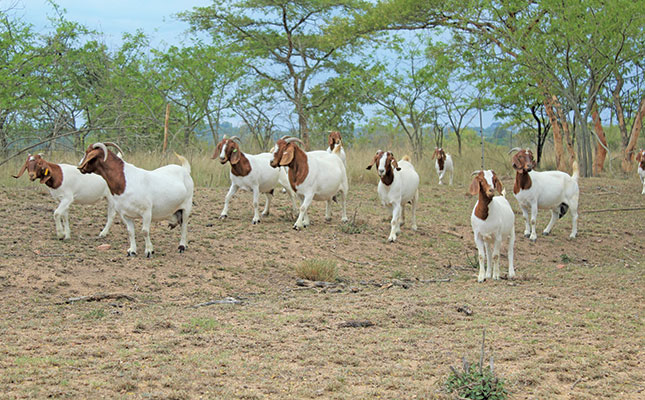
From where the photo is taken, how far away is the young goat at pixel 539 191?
13.5 meters

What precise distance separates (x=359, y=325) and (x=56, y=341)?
2731mm

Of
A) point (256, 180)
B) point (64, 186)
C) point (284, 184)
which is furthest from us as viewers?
point (284, 184)

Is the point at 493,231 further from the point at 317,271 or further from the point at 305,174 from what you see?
the point at 305,174

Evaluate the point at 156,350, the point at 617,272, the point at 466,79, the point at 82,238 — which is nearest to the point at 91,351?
the point at 156,350

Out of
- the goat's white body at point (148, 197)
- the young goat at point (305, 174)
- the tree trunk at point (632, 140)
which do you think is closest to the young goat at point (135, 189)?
the goat's white body at point (148, 197)

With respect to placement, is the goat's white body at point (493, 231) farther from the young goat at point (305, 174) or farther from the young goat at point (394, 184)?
the young goat at point (305, 174)

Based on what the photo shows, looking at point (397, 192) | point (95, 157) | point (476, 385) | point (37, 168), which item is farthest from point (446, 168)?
point (476, 385)

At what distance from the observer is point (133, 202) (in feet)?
32.1

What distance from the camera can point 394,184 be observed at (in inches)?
502

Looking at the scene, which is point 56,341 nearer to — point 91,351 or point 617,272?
point 91,351

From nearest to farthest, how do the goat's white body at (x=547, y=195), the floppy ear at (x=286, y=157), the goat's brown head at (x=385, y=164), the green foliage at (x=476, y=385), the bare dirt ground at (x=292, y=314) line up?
the green foliage at (x=476, y=385) → the bare dirt ground at (x=292, y=314) → the goat's brown head at (x=385, y=164) → the floppy ear at (x=286, y=157) → the goat's white body at (x=547, y=195)

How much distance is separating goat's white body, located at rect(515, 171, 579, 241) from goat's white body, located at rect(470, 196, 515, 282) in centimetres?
398

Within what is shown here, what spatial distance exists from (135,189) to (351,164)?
12.0m

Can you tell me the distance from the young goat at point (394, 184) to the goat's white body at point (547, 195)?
2.32 meters
